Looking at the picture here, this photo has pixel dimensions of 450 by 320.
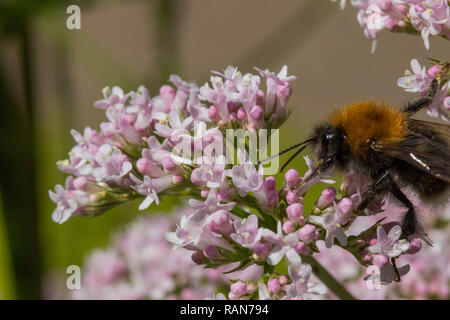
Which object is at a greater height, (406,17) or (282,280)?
(406,17)

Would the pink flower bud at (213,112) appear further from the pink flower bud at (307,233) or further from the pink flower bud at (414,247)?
the pink flower bud at (414,247)

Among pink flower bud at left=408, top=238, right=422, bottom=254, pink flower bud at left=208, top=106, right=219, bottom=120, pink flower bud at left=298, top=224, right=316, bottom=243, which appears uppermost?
pink flower bud at left=208, top=106, right=219, bottom=120

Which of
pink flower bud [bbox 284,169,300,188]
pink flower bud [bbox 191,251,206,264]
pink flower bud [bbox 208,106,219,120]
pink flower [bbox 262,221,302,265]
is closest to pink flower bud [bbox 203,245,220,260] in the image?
pink flower bud [bbox 191,251,206,264]

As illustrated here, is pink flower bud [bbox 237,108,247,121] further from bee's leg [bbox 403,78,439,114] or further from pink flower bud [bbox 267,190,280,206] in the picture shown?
bee's leg [bbox 403,78,439,114]

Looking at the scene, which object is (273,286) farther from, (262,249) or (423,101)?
(423,101)

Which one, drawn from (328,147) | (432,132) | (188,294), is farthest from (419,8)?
(188,294)
